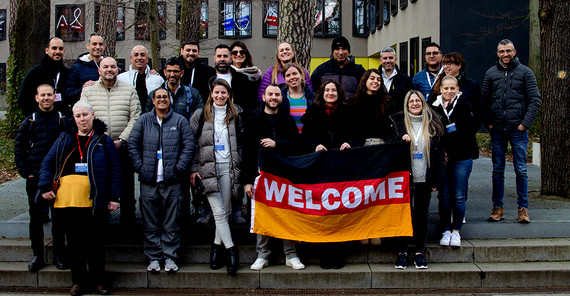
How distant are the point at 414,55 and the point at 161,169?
1845 centimetres

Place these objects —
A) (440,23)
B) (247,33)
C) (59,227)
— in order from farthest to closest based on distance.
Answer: (247,33) < (440,23) < (59,227)

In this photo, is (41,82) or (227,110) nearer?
(227,110)

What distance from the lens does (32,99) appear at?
6.89 metres

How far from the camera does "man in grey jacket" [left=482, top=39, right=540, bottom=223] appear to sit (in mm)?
7145

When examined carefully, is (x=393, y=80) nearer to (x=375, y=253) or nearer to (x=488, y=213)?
(x=488, y=213)

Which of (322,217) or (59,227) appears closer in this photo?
(59,227)

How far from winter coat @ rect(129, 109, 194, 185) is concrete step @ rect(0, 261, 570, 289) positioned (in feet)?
3.55

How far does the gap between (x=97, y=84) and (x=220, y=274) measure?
259 cm

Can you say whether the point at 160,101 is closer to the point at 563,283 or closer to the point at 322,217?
the point at 322,217

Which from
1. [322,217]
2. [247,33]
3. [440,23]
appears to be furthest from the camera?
[247,33]

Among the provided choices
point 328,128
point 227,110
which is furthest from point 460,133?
point 227,110

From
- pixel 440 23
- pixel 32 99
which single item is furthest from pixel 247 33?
pixel 32 99

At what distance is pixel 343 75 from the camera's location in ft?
24.6

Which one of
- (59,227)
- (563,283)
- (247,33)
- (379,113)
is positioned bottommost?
(563,283)
